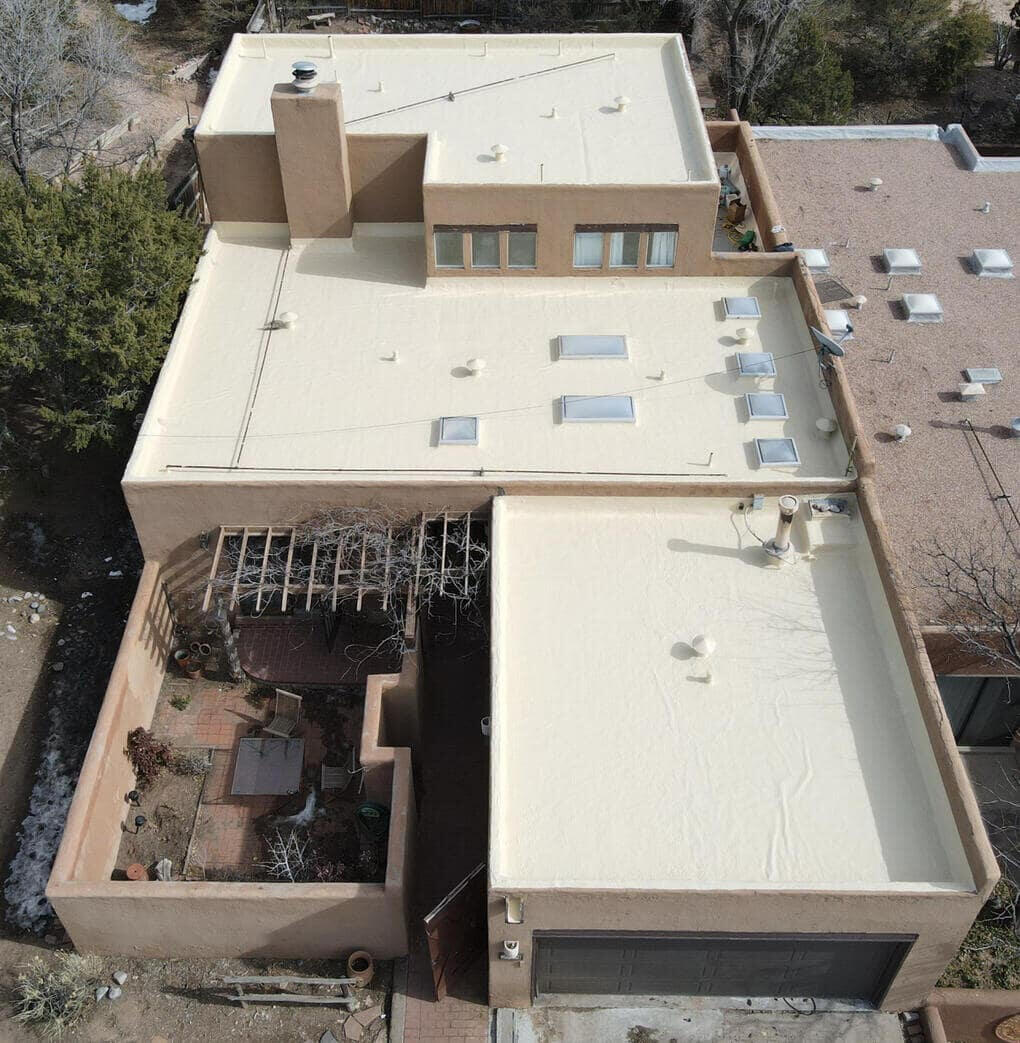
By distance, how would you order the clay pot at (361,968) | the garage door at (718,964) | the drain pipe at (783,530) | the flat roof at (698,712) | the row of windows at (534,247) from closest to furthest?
1. the flat roof at (698,712)
2. the garage door at (718,964)
3. the clay pot at (361,968)
4. the drain pipe at (783,530)
5. the row of windows at (534,247)

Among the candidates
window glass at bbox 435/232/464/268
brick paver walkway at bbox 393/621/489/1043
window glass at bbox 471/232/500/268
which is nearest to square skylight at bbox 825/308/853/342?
window glass at bbox 471/232/500/268

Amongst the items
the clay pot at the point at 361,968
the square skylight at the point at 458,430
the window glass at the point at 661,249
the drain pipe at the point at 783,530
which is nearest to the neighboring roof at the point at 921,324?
the drain pipe at the point at 783,530

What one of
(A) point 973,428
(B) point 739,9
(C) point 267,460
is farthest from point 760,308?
(B) point 739,9

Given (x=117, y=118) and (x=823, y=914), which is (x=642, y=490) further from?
(x=117, y=118)

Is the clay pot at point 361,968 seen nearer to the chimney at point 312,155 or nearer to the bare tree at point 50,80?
the chimney at point 312,155

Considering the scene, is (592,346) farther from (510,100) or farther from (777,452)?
(510,100)

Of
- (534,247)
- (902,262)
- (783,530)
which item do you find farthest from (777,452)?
(902,262)

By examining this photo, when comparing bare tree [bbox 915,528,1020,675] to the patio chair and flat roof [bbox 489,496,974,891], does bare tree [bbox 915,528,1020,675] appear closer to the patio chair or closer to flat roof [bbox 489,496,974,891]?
flat roof [bbox 489,496,974,891]
